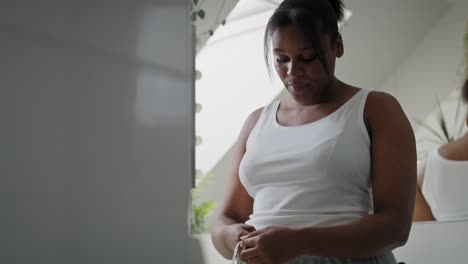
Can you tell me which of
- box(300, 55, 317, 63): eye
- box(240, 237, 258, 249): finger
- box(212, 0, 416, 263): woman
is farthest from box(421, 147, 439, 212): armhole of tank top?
box(240, 237, 258, 249): finger

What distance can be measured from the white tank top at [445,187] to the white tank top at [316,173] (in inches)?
14.7

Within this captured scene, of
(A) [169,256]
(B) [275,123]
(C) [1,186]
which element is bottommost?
(A) [169,256]

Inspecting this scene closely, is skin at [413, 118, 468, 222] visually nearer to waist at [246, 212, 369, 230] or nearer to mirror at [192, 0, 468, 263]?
mirror at [192, 0, 468, 263]

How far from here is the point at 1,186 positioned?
44.6 inches

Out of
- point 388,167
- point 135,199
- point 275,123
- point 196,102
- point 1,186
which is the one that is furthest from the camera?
point 196,102

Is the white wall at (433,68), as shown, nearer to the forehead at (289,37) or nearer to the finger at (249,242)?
the forehead at (289,37)

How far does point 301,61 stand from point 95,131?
0.62 m

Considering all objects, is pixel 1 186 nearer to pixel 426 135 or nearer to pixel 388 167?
pixel 388 167

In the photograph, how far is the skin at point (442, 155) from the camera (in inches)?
45.9

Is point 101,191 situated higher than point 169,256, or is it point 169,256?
point 101,191

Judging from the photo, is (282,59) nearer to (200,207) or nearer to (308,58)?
(308,58)

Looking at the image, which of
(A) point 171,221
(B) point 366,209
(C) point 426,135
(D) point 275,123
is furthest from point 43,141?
(C) point 426,135

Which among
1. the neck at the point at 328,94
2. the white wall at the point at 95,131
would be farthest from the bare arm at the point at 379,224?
the white wall at the point at 95,131

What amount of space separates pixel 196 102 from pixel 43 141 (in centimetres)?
47
